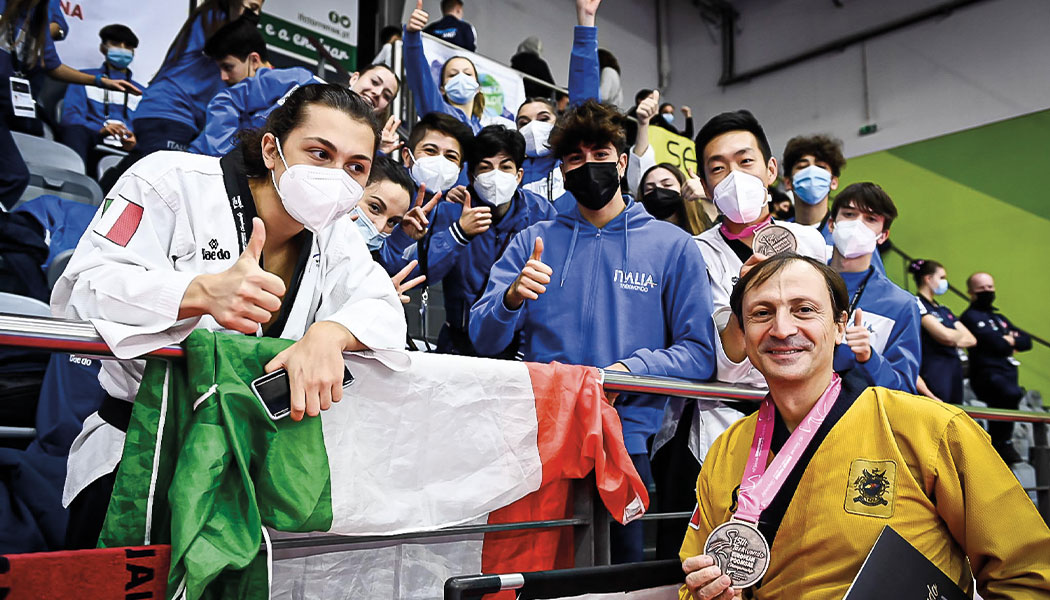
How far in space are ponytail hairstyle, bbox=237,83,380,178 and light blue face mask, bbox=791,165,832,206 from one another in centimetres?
243

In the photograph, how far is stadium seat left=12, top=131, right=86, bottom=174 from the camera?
14.0 ft

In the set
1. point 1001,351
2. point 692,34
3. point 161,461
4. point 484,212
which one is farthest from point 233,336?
point 692,34

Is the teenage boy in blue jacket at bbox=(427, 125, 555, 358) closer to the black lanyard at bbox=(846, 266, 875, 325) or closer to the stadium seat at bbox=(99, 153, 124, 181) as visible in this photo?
the black lanyard at bbox=(846, 266, 875, 325)

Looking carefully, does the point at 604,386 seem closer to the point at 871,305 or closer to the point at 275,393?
the point at 275,393

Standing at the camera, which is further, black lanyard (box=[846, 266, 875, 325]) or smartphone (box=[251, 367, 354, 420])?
black lanyard (box=[846, 266, 875, 325])

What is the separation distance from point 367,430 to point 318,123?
0.73 metres

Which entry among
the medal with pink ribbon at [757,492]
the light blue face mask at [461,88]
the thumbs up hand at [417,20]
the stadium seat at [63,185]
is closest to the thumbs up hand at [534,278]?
the medal with pink ribbon at [757,492]

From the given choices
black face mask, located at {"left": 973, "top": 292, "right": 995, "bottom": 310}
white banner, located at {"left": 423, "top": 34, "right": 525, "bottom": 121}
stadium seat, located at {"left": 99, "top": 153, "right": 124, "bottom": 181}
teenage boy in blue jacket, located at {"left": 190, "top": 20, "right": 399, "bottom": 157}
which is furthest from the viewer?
black face mask, located at {"left": 973, "top": 292, "right": 995, "bottom": 310}

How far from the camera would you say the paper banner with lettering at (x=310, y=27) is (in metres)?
7.41

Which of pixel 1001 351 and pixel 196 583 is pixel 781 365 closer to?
pixel 196 583

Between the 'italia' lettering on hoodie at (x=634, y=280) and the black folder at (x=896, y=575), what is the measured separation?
4.17ft

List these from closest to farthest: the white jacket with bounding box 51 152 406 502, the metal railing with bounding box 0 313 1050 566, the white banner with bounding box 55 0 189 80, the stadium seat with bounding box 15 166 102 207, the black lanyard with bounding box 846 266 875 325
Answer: the metal railing with bounding box 0 313 1050 566
the white jacket with bounding box 51 152 406 502
the black lanyard with bounding box 846 266 875 325
the stadium seat with bounding box 15 166 102 207
the white banner with bounding box 55 0 189 80

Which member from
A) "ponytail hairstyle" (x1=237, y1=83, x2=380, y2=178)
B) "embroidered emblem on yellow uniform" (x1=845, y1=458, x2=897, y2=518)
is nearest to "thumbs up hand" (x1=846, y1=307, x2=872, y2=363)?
"embroidered emblem on yellow uniform" (x1=845, y1=458, x2=897, y2=518)

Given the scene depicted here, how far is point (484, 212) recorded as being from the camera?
3.43 meters
